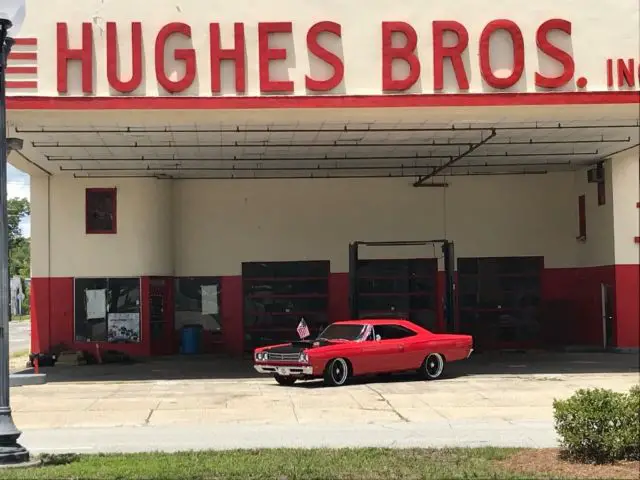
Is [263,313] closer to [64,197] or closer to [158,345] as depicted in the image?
[158,345]

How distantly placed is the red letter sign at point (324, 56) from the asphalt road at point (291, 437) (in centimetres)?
830

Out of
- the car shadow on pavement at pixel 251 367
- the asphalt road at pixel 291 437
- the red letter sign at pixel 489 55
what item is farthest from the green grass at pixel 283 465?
the red letter sign at pixel 489 55

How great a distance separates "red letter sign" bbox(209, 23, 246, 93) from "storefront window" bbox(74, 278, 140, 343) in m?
10.6

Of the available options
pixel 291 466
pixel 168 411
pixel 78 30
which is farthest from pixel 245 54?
pixel 291 466

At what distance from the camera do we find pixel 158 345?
29.1 m

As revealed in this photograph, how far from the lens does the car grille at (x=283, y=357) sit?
19094 mm

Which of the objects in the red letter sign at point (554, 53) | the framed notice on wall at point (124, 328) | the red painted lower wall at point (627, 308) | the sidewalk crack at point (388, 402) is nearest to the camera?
the sidewalk crack at point (388, 402)

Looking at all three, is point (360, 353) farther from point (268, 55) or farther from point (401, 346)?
point (268, 55)

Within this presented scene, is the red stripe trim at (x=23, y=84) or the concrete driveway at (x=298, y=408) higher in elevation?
the red stripe trim at (x=23, y=84)

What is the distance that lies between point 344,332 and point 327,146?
Answer: 633 cm

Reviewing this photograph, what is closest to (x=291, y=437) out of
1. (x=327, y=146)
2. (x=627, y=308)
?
(x=327, y=146)

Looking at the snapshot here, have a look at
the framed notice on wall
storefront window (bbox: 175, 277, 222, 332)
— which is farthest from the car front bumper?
storefront window (bbox: 175, 277, 222, 332)

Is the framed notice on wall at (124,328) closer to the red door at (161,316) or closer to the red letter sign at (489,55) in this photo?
the red door at (161,316)

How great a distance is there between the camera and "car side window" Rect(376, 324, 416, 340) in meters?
20.2
